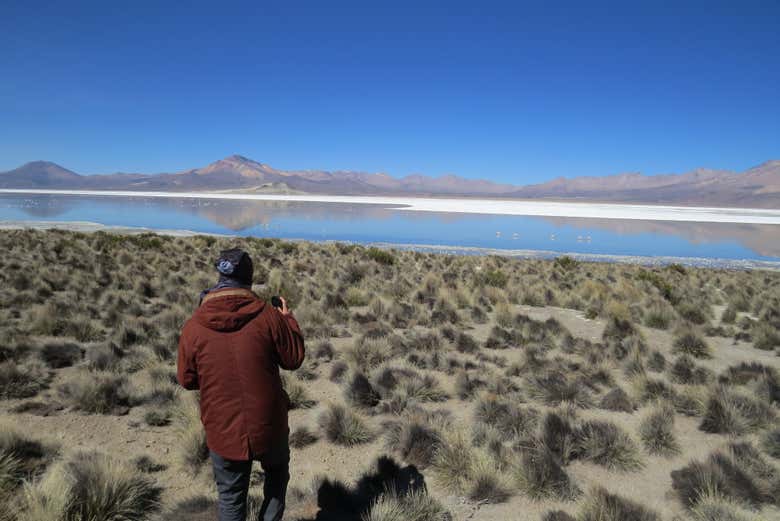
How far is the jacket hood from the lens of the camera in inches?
85.4

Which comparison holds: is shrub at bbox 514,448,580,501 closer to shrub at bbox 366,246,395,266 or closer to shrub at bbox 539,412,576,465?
shrub at bbox 539,412,576,465

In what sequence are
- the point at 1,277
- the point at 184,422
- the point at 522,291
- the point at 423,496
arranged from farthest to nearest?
the point at 522,291 → the point at 1,277 → the point at 184,422 → the point at 423,496

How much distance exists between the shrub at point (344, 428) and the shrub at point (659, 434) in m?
2.67

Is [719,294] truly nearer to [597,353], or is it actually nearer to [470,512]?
[597,353]

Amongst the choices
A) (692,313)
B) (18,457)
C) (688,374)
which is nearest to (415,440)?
(18,457)

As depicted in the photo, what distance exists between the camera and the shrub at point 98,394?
469 cm

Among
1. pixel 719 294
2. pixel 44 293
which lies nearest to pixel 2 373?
pixel 44 293

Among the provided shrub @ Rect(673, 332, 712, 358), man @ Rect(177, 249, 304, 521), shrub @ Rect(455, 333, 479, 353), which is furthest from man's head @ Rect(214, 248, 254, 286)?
shrub @ Rect(673, 332, 712, 358)

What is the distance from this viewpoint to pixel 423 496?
3344 mm

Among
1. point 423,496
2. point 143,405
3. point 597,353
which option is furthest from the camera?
point 597,353

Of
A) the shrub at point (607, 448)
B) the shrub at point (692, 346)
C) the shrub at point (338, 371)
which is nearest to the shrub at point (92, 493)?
the shrub at point (338, 371)

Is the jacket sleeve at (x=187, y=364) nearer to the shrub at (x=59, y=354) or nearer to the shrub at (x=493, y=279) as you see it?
the shrub at (x=59, y=354)

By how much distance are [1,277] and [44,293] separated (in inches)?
78.8

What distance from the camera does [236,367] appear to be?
2.19 metres
